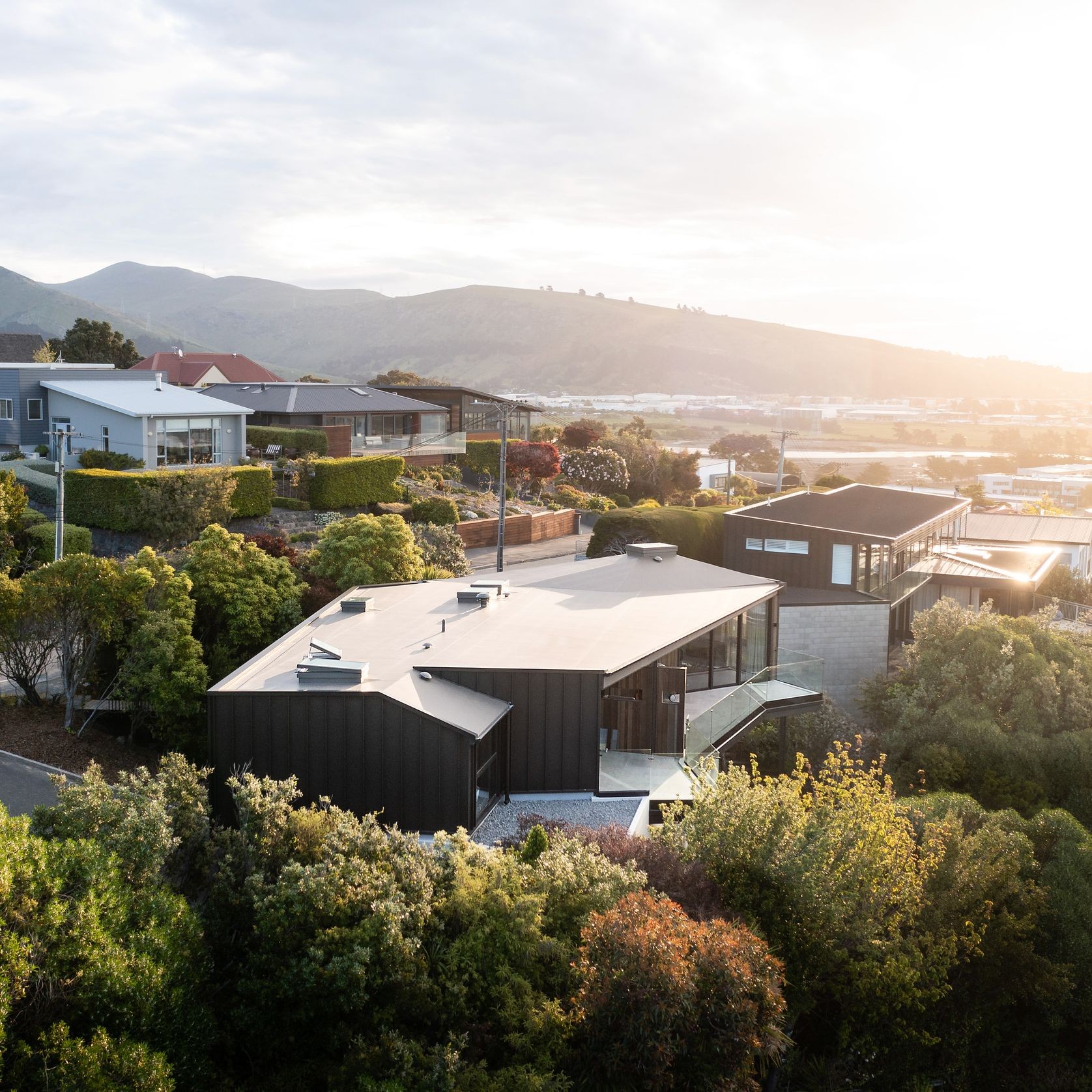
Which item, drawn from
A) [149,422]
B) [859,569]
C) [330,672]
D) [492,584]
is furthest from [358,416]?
[330,672]

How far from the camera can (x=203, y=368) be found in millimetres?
72125

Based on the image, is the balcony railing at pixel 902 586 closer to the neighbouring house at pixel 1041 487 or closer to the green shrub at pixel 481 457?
the green shrub at pixel 481 457

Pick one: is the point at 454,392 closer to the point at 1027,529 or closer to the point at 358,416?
the point at 358,416

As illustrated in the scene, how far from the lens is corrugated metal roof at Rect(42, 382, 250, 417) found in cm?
3794

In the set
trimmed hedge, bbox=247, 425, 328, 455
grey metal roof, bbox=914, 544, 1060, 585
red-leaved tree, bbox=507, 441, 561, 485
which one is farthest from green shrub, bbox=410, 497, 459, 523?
grey metal roof, bbox=914, 544, 1060, 585

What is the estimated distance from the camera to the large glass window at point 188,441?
3834 centimetres

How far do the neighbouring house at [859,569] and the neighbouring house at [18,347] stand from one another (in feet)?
226

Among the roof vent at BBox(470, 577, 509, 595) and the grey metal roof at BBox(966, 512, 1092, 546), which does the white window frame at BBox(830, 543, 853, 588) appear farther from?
the grey metal roof at BBox(966, 512, 1092, 546)

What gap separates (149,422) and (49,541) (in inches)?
406

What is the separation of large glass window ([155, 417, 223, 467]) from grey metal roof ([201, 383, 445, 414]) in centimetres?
698

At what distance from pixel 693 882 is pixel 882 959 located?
2551 mm

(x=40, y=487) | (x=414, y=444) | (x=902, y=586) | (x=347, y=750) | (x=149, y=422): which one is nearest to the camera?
(x=347, y=750)

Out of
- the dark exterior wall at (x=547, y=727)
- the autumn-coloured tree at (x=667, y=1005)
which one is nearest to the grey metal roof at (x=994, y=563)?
the dark exterior wall at (x=547, y=727)

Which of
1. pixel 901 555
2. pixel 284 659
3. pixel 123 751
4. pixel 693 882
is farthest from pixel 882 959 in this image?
pixel 901 555
